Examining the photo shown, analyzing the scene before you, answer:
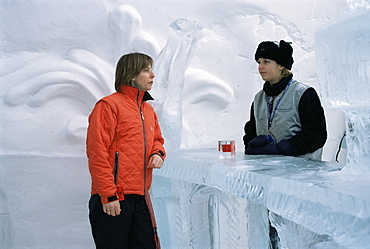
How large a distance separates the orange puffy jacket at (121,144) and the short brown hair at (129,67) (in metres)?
0.04

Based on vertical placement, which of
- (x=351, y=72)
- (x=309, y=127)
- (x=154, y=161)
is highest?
(x=351, y=72)

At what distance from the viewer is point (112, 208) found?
1.75 metres

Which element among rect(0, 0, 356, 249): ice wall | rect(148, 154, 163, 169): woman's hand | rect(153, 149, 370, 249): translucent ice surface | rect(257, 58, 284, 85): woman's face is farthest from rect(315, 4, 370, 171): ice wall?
rect(0, 0, 356, 249): ice wall

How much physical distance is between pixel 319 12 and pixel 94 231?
2.88 metres

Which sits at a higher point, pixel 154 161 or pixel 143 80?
pixel 143 80

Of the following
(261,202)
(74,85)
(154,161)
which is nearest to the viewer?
(261,202)

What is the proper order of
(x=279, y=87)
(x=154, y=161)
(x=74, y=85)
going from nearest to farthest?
(x=154, y=161)
(x=279, y=87)
(x=74, y=85)

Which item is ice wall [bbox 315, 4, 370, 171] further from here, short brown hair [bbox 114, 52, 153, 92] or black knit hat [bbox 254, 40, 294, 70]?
short brown hair [bbox 114, 52, 153, 92]

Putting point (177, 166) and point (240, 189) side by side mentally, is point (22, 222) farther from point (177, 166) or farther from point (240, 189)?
point (240, 189)

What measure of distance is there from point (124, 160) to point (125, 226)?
286 mm

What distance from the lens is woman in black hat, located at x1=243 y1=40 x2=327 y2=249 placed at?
1906mm

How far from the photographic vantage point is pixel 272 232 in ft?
5.56

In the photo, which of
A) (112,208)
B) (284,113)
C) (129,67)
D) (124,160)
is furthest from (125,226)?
(284,113)

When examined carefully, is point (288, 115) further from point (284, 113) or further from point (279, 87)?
point (279, 87)
